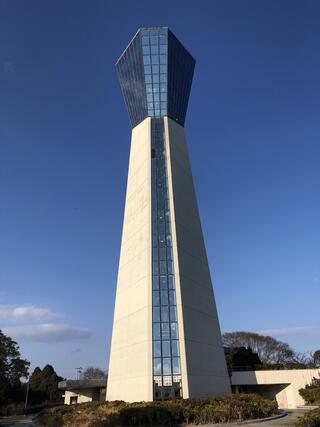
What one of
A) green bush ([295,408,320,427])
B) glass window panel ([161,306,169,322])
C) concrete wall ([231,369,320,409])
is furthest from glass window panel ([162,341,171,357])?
concrete wall ([231,369,320,409])

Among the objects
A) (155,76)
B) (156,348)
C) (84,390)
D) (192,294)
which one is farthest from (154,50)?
(84,390)

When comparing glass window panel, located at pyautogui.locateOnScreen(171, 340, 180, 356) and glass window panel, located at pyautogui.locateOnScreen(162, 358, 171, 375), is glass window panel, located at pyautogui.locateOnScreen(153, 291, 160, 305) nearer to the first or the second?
glass window panel, located at pyautogui.locateOnScreen(171, 340, 180, 356)

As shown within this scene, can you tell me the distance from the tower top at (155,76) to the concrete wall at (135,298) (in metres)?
2.89

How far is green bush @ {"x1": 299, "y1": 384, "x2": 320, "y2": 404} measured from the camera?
113ft

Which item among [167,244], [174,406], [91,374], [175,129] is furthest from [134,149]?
[91,374]

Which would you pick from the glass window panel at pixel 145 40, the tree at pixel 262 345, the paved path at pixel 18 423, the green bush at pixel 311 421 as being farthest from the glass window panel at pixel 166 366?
the tree at pixel 262 345

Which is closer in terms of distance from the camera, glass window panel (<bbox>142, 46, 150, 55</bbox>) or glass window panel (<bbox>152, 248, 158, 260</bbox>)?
glass window panel (<bbox>152, 248, 158, 260</bbox>)

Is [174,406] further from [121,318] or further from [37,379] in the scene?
[37,379]

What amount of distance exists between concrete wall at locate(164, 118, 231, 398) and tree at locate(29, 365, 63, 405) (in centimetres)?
5443

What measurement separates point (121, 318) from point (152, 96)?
83.9 ft

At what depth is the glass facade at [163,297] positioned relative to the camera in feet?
89.4

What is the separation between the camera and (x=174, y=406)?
69.6 ft

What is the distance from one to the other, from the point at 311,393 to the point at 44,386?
193 ft

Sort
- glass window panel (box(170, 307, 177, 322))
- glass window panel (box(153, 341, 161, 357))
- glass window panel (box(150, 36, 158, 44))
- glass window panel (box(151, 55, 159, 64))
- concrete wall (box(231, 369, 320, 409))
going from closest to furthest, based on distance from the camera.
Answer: glass window panel (box(153, 341, 161, 357)), glass window panel (box(170, 307, 177, 322)), concrete wall (box(231, 369, 320, 409)), glass window panel (box(151, 55, 159, 64)), glass window panel (box(150, 36, 158, 44))
